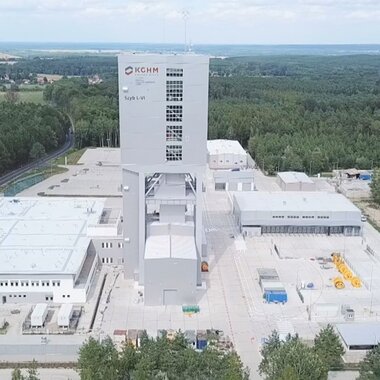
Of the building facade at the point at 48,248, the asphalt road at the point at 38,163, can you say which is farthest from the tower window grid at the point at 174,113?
the asphalt road at the point at 38,163

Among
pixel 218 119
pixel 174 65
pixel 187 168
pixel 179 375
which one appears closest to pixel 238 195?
pixel 187 168

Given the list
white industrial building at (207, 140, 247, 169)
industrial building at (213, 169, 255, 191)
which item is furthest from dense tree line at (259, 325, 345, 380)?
white industrial building at (207, 140, 247, 169)

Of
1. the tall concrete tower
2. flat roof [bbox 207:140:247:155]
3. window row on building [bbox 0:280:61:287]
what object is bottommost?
window row on building [bbox 0:280:61:287]

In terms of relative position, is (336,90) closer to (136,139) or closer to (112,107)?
(112,107)

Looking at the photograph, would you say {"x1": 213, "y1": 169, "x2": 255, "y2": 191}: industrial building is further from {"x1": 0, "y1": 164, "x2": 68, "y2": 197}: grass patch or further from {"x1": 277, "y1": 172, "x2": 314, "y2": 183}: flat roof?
{"x1": 0, "y1": 164, "x2": 68, "y2": 197}: grass patch

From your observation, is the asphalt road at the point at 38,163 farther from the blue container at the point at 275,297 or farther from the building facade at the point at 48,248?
the blue container at the point at 275,297

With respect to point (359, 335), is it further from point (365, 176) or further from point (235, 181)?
point (365, 176)
